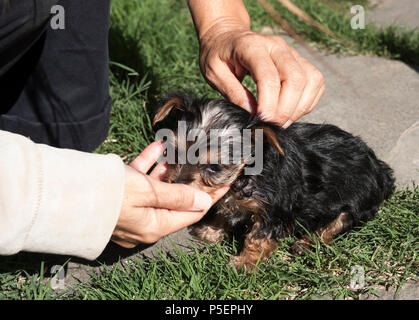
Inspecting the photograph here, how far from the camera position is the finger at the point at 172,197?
2.07 m

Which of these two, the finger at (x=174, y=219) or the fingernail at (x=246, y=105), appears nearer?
the finger at (x=174, y=219)

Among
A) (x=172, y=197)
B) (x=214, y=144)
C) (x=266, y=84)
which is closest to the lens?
(x=172, y=197)

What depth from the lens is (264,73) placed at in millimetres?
2402

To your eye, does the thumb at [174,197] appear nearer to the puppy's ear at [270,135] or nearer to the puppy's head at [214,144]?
the puppy's head at [214,144]

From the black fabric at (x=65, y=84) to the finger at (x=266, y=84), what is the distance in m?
1.32

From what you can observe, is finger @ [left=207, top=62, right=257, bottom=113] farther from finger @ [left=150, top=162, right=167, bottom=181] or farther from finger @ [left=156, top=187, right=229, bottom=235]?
finger @ [left=156, top=187, right=229, bottom=235]

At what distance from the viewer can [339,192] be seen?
9.48 ft

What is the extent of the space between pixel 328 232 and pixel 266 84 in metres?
1.13

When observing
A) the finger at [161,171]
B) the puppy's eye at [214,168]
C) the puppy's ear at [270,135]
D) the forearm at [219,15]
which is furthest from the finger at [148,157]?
the forearm at [219,15]

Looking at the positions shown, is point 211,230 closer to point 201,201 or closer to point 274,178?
point 274,178

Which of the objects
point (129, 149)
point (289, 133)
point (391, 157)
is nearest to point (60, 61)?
point (129, 149)

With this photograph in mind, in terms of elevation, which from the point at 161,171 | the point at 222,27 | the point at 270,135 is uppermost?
the point at 222,27

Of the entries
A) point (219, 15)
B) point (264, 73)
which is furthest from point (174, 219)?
point (219, 15)

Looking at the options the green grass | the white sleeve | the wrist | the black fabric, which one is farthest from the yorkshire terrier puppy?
the black fabric
